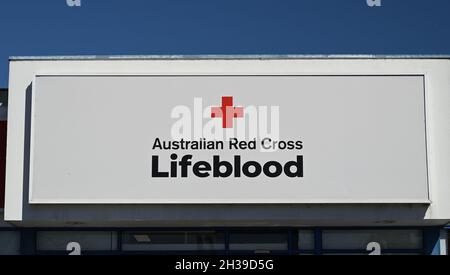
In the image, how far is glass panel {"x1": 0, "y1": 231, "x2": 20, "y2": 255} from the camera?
1870cm

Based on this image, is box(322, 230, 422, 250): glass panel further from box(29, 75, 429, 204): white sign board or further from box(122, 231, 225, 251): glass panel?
box(122, 231, 225, 251): glass panel

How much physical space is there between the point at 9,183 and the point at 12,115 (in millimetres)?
1568

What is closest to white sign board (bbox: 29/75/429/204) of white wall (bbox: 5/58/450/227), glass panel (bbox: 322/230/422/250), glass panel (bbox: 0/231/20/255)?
white wall (bbox: 5/58/450/227)

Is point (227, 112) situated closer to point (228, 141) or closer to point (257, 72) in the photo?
point (228, 141)

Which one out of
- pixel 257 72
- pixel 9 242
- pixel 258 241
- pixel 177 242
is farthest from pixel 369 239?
pixel 9 242

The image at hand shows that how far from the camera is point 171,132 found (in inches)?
692

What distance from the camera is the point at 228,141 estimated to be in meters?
17.6

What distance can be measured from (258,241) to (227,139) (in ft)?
8.86

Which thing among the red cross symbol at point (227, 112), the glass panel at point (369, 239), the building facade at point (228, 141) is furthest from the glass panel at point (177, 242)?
the red cross symbol at point (227, 112)

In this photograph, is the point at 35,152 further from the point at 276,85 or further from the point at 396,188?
the point at 396,188

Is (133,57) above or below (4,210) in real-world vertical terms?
above

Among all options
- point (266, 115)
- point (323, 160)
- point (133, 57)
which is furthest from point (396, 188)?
point (133, 57)

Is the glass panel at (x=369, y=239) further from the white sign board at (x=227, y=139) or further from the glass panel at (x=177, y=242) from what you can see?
the glass panel at (x=177, y=242)

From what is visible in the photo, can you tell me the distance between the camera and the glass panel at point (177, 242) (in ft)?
60.4
